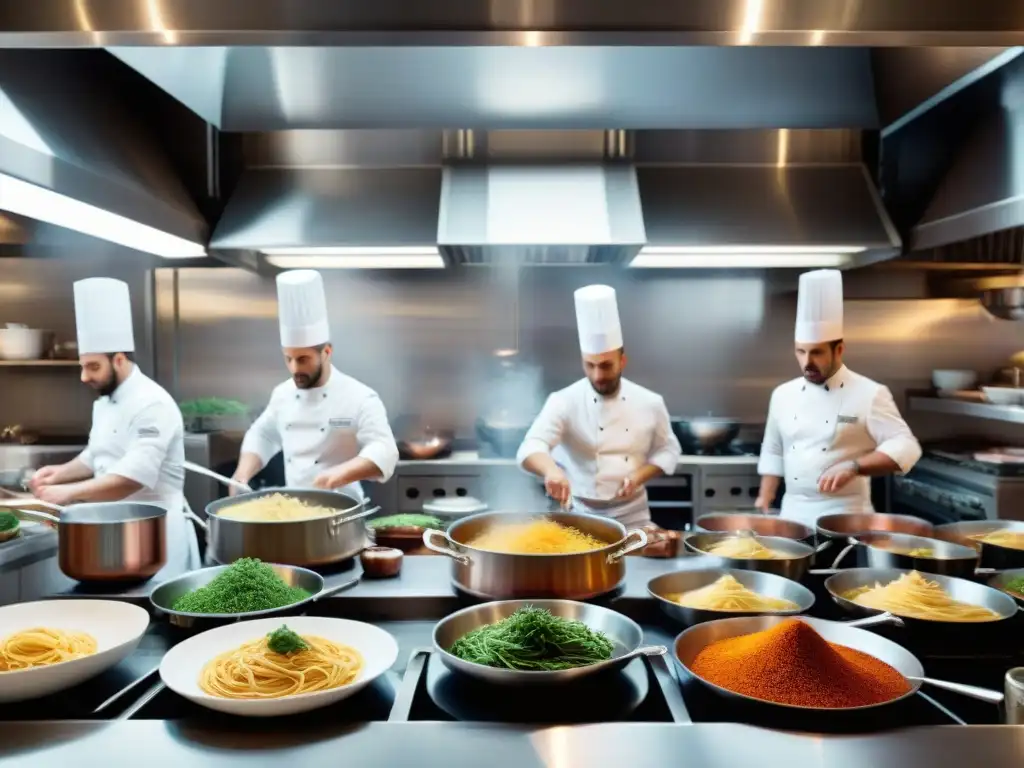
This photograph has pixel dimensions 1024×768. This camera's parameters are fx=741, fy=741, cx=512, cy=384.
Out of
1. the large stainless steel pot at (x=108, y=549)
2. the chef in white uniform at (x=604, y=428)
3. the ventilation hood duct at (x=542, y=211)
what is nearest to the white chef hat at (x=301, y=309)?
the ventilation hood duct at (x=542, y=211)

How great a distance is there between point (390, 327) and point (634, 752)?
4363mm

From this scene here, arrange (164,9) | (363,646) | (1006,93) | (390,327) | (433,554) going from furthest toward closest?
(390,327), (1006,93), (433,554), (363,646), (164,9)

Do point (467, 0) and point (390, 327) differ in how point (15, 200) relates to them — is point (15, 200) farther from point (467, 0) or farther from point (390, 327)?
point (390, 327)

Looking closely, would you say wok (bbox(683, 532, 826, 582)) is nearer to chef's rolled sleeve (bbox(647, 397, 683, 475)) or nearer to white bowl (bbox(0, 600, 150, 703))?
white bowl (bbox(0, 600, 150, 703))


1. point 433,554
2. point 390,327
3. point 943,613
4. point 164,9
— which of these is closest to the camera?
point 164,9

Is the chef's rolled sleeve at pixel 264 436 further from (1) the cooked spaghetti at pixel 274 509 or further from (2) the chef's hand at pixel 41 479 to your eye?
(1) the cooked spaghetti at pixel 274 509

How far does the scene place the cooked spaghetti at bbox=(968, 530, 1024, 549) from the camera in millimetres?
2008

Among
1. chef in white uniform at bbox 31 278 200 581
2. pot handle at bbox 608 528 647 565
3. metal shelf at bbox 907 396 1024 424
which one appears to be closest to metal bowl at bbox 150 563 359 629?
pot handle at bbox 608 528 647 565

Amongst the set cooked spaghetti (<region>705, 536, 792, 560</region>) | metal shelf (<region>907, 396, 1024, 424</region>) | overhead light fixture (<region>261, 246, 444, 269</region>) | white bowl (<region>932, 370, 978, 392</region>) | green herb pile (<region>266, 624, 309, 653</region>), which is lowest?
cooked spaghetti (<region>705, 536, 792, 560</region>)

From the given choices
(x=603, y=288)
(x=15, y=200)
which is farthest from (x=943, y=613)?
(x=15, y=200)

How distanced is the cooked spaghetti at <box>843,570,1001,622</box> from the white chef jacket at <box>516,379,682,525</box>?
2.06m

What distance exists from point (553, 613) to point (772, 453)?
2630 millimetres

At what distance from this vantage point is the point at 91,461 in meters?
3.70

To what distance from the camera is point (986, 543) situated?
6.33 ft
